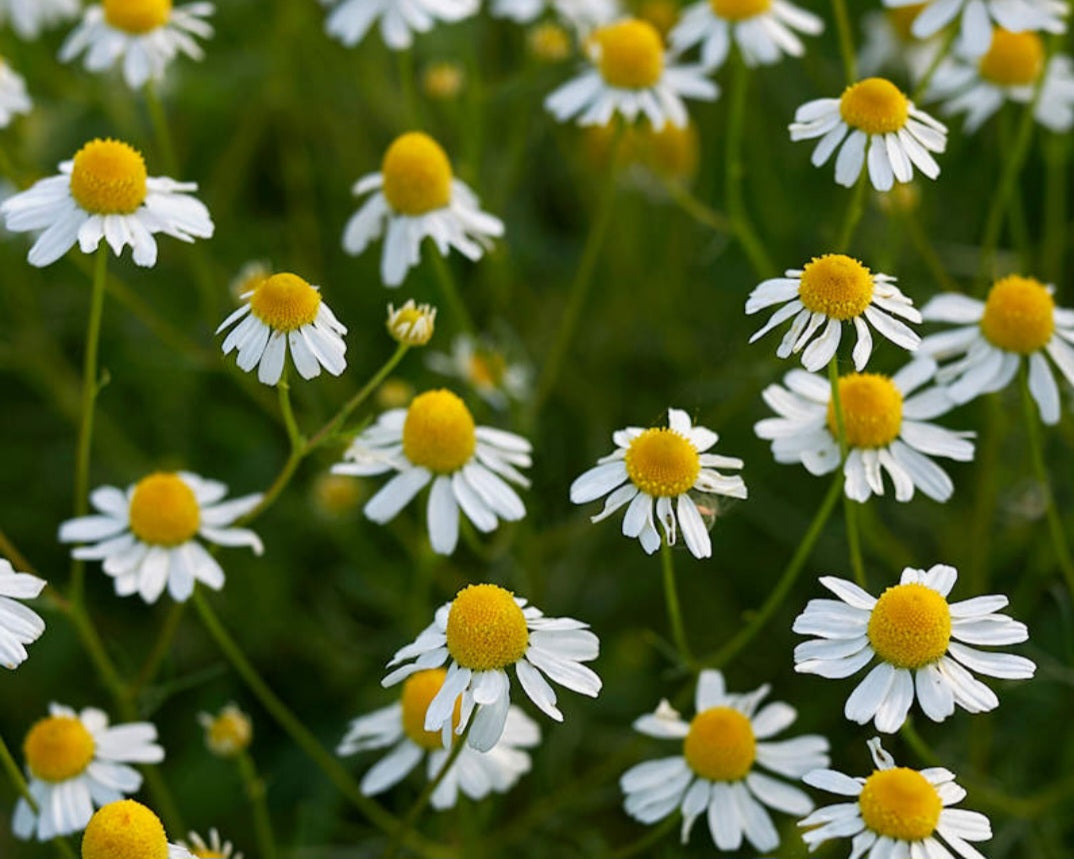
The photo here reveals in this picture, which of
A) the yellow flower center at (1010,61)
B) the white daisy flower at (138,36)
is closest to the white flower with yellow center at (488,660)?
the white daisy flower at (138,36)

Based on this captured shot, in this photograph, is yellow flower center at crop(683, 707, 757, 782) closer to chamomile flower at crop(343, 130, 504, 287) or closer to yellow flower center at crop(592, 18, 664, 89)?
chamomile flower at crop(343, 130, 504, 287)

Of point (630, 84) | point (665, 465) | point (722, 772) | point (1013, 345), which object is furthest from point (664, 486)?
point (630, 84)

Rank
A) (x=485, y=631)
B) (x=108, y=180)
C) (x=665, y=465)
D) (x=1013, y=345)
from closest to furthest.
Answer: (x=485, y=631)
(x=665, y=465)
(x=108, y=180)
(x=1013, y=345)

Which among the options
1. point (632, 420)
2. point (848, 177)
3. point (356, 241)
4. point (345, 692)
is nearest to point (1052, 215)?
point (632, 420)

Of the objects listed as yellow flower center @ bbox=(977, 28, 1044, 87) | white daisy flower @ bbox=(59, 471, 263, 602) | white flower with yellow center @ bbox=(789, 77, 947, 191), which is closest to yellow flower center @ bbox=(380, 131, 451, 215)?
white daisy flower @ bbox=(59, 471, 263, 602)

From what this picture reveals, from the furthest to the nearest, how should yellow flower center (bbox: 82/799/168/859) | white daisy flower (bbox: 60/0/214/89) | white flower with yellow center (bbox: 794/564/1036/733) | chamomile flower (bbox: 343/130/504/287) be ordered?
white daisy flower (bbox: 60/0/214/89) < chamomile flower (bbox: 343/130/504/287) < white flower with yellow center (bbox: 794/564/1036/733) < yellow flower center (bbox: 82/799/168/859)

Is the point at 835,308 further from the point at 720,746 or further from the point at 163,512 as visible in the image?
the point at 163,512

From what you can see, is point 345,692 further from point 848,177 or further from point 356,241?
point 848,177
